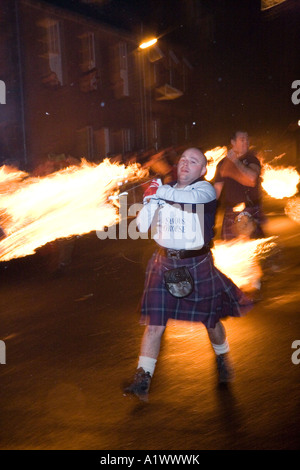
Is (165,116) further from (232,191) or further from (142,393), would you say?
(142,393)

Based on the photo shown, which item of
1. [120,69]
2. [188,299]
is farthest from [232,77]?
[188,299]

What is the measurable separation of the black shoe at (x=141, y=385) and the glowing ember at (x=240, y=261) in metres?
2.85

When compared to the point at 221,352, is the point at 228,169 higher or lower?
higher

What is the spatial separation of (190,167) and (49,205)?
474cm

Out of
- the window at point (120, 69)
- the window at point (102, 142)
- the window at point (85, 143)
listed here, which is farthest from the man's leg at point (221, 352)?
the window at point (120, 69)

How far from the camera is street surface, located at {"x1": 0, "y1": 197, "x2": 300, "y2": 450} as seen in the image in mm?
3549

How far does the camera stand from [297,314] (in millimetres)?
6094

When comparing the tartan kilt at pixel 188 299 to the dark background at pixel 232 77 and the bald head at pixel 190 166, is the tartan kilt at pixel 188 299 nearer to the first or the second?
the bald head at pixel 190 166

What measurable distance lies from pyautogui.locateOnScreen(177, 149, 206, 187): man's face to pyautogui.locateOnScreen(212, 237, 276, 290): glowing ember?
243 cm

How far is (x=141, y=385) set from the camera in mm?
4133

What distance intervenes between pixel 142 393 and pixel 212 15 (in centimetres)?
3252

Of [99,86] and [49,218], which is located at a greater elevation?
[99,86]

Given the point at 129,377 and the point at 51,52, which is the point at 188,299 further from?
the point at 51,52

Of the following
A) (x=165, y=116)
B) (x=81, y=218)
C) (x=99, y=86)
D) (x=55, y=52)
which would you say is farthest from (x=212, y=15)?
(x=81, y=218)
